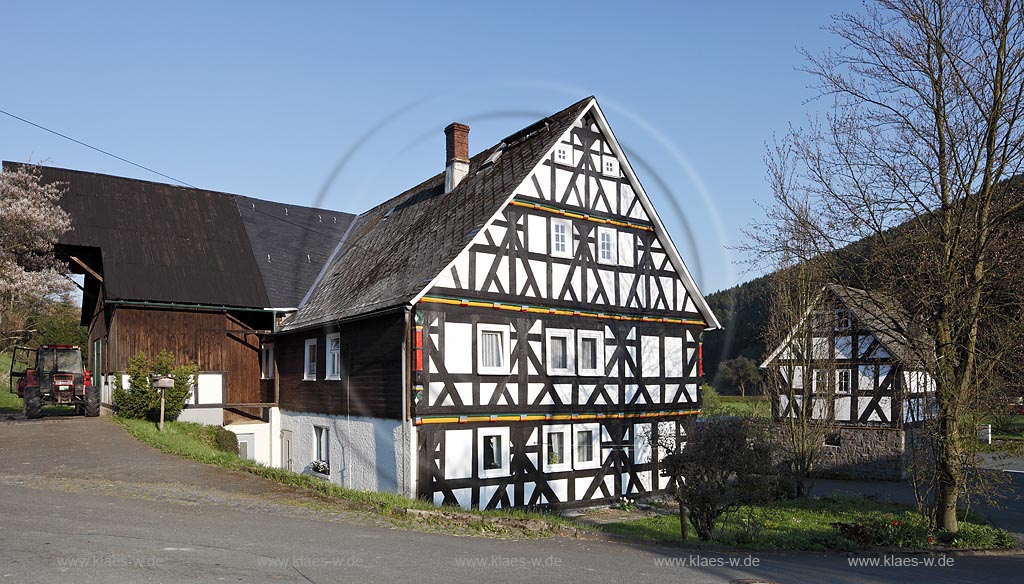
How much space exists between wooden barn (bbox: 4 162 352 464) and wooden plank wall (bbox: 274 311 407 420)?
197 cm

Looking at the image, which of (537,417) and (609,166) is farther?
(609,166)

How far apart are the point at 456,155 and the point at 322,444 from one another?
10523mm

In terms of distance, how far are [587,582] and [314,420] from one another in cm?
1628

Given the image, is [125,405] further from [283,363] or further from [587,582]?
[587,582]

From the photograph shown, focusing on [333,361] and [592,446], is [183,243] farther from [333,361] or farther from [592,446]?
[592,446]

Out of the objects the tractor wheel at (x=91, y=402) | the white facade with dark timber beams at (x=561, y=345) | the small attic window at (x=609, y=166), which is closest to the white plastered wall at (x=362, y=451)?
the white facade with dark timber beams at (x=561, y=345)

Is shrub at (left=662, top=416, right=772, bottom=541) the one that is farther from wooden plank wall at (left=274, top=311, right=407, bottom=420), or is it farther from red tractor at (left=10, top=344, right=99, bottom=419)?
red tractor at (left=10, top=344, right=99, bottom=419)

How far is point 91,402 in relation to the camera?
2681 cm

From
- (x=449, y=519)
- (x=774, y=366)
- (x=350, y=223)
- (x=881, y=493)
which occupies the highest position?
(x=350, y=223)

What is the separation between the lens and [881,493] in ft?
85.9

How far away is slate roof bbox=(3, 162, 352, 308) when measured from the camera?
2653 centimetres

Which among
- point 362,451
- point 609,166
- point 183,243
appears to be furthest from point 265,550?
point 183,243

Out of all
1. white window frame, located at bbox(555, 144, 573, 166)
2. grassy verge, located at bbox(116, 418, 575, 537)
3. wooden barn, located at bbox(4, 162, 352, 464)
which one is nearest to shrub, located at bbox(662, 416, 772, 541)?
grassy verge, located at bbox(116, 418, 575, 537)

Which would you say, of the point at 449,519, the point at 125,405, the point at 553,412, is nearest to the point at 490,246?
the point at 553,412
